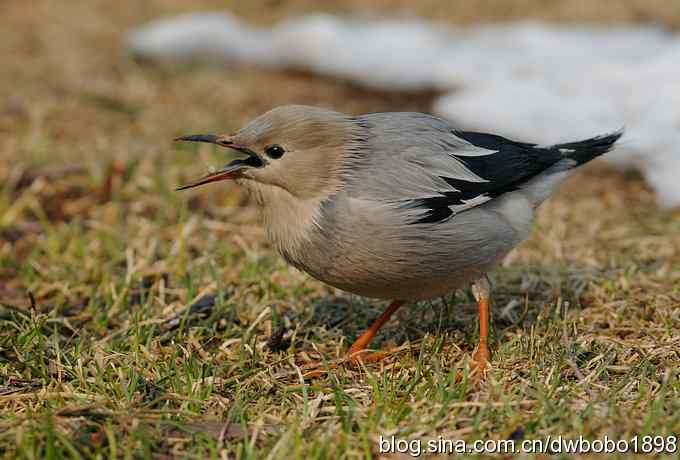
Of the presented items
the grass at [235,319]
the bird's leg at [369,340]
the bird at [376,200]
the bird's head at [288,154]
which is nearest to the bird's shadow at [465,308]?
the grass at [235,319]

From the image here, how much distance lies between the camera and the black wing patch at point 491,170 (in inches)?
155

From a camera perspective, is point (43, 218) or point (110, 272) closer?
point (110, 272)

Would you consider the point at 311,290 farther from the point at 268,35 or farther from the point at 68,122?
the point at 268,35

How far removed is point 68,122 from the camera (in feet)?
24.8

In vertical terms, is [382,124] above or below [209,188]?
above

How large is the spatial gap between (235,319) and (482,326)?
1403 millimetres

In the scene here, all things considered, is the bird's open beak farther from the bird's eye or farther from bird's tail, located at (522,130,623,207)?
bird's tail, located at (522,130,623,207)

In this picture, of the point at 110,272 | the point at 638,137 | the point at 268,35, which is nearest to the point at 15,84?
the point at 268,35

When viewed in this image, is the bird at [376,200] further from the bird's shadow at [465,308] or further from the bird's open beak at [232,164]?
the bird's shadow at [465,308]

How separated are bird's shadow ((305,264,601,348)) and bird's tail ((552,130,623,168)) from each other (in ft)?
2.46

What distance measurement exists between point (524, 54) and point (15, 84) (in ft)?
17.1

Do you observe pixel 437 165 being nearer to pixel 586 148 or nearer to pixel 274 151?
pixel 274 151

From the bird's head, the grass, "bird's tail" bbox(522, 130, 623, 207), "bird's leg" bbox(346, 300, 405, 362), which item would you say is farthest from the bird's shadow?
the bird's head

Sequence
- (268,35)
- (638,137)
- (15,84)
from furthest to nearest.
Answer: (268,35)
(15,84)
(638,137)
